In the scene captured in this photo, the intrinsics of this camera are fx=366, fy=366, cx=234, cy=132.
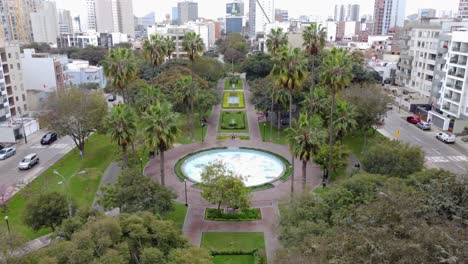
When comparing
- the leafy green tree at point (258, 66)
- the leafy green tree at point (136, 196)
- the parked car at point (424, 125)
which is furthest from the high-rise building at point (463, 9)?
the leafy green tree at point (136, 196)

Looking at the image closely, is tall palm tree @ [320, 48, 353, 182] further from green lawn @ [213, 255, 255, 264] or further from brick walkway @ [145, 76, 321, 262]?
green lawn @ [213, 255, 255, 264]

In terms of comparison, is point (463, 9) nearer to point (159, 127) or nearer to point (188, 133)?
point (188, 133)

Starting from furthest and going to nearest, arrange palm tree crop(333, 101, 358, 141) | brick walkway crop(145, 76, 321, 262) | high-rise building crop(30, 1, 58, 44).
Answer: high-rise building crop(30, 1, 58, 44), palm tree crop(333, 101, 358, 141), brick walkway crop(145, 76, 321, 262)

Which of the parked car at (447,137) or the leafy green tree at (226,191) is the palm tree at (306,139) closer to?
the leafy green tree at (226,191)

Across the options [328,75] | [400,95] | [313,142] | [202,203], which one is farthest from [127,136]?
[400,95]

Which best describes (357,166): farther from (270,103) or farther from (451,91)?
(451,91)

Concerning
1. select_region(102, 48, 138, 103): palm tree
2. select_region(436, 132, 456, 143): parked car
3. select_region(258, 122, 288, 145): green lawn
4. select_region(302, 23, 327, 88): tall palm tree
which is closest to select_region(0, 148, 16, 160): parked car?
select_region(102, 48, 138, 103): palm tree

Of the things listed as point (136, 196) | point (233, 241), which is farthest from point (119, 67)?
point (233, 241)
